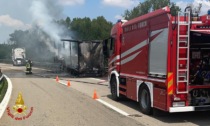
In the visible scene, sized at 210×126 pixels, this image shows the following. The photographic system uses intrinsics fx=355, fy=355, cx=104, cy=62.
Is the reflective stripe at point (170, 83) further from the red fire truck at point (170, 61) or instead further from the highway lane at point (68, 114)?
the highway lane at point (68, 114)

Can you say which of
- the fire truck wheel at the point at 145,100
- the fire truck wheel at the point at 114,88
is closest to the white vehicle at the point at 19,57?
the fire truck wheel at the point at 114,88

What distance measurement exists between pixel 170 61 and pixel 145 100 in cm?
210

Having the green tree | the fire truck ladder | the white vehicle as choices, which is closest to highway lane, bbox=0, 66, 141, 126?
the fire truck ladder

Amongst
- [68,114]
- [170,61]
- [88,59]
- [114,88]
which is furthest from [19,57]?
[170,61]

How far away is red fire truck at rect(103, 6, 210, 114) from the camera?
30.2 feet

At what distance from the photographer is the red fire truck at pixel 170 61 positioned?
9.21 metres

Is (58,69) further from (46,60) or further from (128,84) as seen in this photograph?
(128,84)

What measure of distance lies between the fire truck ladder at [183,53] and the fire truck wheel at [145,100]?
56.6 inches

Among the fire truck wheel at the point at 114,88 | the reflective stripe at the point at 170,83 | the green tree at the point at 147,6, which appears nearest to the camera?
the reflective stripe at the point at 170,83

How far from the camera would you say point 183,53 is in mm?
9305

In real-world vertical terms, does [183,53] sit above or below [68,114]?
above

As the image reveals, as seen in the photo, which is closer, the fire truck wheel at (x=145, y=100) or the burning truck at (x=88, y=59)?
the fire truck wheel at (x=145, y=100)

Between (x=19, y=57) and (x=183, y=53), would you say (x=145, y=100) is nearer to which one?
(x=183, y=53)

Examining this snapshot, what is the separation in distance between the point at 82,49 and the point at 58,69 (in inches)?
351
